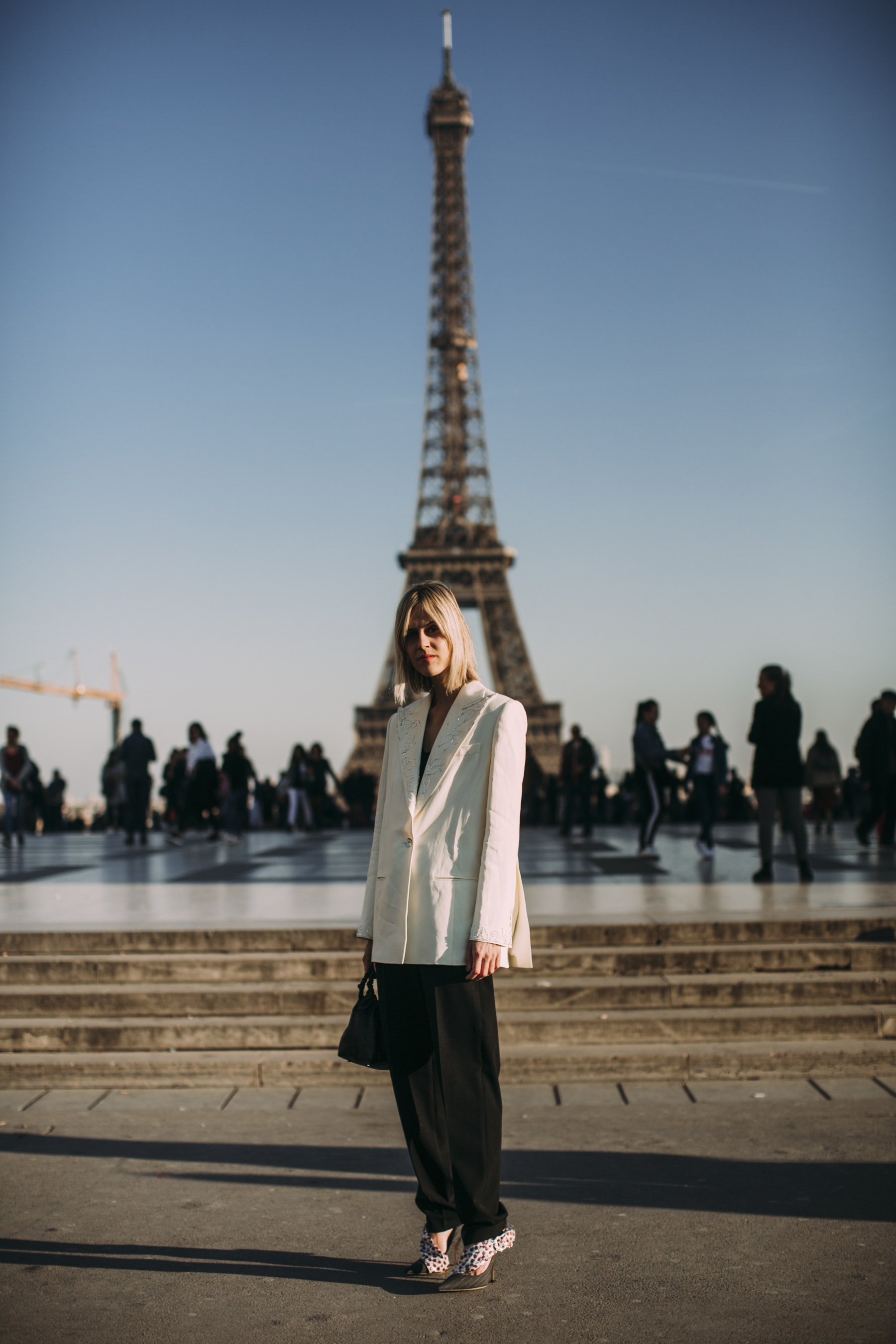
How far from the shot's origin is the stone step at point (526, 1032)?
17.3 ft

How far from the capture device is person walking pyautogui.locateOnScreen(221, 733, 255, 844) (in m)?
15.7

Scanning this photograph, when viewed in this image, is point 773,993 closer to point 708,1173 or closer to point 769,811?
point 708,1173

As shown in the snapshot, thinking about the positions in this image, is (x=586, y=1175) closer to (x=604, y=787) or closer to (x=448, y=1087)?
(x=448, y=1087)

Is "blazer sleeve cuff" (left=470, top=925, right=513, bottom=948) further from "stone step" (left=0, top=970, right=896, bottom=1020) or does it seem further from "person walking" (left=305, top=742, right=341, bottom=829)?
"person walking" (left=305, top=742, right=341, bottom=829)

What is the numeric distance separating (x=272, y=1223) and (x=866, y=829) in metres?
10.4

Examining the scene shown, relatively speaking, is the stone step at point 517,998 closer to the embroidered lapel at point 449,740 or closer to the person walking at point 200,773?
the embroidered lapel at point 449,740

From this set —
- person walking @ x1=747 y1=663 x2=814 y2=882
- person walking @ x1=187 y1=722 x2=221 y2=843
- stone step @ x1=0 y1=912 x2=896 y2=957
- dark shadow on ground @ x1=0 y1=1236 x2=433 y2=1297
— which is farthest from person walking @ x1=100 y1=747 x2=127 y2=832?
dark shadow on ground @ x1=0 y1=1236 x2=433 y2=1297

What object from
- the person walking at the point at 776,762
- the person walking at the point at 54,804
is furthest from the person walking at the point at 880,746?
the person walking at the point at 54,804

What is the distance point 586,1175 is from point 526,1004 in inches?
67.8

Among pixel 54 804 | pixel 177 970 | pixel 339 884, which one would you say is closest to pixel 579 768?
pixel 339 884

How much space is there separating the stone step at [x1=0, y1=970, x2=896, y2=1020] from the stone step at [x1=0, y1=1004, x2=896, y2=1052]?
182mm

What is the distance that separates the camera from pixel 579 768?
48.5ft

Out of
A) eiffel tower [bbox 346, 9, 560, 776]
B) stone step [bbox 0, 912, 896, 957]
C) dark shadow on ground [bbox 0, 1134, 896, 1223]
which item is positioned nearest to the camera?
dark shadow on ground [bbox 0, 1134, 896, 1223]

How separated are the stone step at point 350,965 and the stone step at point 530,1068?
0.65 meters
